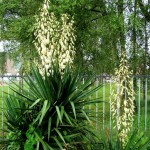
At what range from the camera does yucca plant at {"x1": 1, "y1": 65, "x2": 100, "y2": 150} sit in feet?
15.7

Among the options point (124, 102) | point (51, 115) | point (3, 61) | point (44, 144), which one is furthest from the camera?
point (3, 61)

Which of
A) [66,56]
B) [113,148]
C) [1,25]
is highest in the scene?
[1,25]

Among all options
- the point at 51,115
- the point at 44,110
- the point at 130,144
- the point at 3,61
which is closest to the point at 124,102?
the point at 130,144

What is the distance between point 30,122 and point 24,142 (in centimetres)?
27

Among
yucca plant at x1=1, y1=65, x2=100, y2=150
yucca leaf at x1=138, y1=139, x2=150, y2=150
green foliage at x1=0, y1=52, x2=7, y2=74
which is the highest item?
green foliage at x1=0, y1=52, x2=7, y2=74

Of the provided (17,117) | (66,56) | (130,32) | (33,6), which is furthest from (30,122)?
(33,6)

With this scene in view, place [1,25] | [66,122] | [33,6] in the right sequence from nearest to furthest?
[66,122] → [33,6] → [1,25]

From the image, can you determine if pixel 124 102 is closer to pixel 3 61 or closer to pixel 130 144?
pixel 130 144

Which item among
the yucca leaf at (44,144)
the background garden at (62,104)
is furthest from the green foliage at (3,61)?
the yucca leaf at (44,144)

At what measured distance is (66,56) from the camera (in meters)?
6.06

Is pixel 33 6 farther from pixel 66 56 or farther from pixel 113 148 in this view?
pixel 113 148

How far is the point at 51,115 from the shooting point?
191 inches

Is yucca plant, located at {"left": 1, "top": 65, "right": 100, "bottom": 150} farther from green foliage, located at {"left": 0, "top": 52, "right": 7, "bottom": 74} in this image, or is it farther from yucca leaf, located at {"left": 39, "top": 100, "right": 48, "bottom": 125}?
green foliage, located at {"left": 0, "top": 52, "right": 7, "bottom": 74}

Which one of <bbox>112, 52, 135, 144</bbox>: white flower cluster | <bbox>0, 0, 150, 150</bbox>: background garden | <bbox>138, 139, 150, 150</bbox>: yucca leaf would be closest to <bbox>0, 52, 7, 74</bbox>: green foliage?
<bbox>0, 0, 150, 150</bbox>: background garden
